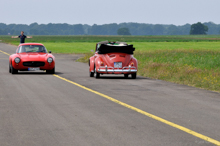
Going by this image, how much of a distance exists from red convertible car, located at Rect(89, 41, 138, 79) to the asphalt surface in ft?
9.98

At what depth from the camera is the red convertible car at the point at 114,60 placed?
59.7 ft

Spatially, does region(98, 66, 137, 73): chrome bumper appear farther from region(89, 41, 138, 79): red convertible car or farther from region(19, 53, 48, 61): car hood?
region(19, 53, 48, 61): car hood

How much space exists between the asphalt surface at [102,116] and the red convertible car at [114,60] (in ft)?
9.98

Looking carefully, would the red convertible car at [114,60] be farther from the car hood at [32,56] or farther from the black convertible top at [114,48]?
the car hood at [32,56]

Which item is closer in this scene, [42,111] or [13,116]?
[13,116]

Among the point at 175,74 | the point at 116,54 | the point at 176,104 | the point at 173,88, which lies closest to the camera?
the point at 176,104

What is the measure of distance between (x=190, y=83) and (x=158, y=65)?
6.38 metres

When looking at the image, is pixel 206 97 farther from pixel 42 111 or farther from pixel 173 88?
pixel 42 111

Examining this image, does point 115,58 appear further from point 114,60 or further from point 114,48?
point 114,48

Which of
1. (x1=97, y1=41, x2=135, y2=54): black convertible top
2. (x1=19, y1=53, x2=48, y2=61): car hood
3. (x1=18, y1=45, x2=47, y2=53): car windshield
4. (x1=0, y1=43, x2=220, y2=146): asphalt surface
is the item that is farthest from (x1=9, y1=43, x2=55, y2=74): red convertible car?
(x1=0, y1=43, x2=220, y2=146): asphalt surface

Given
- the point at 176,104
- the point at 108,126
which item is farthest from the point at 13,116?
the point at 176,104

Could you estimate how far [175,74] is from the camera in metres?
19.8

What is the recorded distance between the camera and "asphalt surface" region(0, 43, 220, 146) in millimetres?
7117

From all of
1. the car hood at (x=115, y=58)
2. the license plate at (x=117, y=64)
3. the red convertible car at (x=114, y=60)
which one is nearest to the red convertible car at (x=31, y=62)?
the red convertible car at (x=114, y=60)
